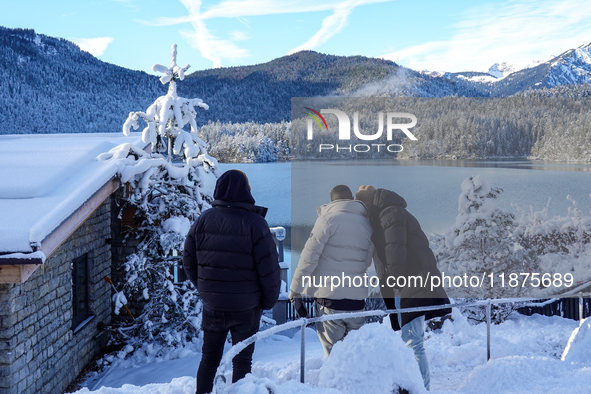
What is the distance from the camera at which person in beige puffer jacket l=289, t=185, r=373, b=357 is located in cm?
307

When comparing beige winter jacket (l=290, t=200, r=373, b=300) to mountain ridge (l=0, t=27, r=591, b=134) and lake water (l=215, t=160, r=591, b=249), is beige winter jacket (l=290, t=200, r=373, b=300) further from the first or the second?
mountain ridge (l=0, t=27, r=591, b=134)

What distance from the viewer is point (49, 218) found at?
3.74 metres

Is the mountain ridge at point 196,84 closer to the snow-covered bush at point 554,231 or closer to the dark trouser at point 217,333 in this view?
the snow-covered bush at point 554,231

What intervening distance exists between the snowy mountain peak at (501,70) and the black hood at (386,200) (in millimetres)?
6580

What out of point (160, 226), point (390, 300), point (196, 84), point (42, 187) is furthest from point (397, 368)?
point (196, 84)

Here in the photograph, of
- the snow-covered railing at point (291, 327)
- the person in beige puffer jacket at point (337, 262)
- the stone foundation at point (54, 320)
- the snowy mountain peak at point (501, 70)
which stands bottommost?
the stone foundation at point (54, 320)

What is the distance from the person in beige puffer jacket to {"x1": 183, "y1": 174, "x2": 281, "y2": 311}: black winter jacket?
42 centimetres

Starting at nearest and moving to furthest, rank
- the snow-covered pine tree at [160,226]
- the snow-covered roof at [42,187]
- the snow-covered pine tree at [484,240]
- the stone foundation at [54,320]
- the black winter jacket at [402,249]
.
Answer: the black winter jacket at [402,249], the snow-covered roof at [42,187], the stone foundation at [54,320], the snow-covered pine tree at [160,226], the snow-covered pine tree at [484,240]

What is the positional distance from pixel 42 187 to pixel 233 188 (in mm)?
2771

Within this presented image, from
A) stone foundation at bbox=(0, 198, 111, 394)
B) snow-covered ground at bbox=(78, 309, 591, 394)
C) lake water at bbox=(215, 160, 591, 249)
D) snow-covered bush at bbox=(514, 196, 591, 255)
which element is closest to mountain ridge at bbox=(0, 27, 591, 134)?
lake water at bbox=(215, 160, 591, 249)

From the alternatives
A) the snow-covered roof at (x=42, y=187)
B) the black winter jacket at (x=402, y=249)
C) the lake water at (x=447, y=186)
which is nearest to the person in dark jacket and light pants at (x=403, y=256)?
the black winter jacket at (x=402, y=249)

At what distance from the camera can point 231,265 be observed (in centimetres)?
266

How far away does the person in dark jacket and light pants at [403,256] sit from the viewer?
10.0 ft

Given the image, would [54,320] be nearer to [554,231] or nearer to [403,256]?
[403,256]
